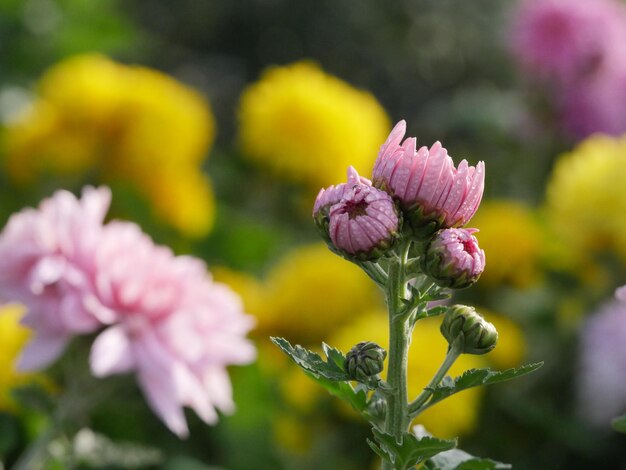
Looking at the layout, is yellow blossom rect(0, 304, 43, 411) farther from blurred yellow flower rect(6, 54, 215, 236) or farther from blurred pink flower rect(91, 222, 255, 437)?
blurred yellow flower rect(6, 54, 215, 236)

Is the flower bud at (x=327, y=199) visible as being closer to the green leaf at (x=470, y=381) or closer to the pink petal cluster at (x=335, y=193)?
the pink petal cluster at (x=335, y=193)

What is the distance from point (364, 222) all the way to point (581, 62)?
6.74 ft

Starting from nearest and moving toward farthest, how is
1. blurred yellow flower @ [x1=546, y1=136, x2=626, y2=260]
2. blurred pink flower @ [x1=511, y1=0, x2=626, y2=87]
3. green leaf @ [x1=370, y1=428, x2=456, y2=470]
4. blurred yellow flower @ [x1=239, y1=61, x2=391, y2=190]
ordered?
green leaf @ [x1=370, y1=428, x2=456, y2=470]
blurred yellow flower @ [x1=546, y1=136, x2=626, y2=260]
blurred yellow flower @ [x1=239, y1=61, x2=391, y2=190]
blurred pink flower @ [x1=511, y1=0, x2=626, y2=87]

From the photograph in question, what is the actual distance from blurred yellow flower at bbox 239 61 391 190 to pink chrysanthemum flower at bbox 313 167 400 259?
5.84 ft

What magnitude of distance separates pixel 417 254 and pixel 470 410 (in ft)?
3.08

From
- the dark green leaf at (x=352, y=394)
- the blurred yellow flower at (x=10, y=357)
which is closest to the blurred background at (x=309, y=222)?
the blurred yellow flower at (x=10, y=357)

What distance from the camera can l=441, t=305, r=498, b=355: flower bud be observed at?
695 millimetres

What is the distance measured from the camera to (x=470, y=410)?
1.61 metres

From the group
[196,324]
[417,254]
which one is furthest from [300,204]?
[417,254]

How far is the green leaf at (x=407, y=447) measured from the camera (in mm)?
628

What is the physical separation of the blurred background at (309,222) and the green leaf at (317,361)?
53cm

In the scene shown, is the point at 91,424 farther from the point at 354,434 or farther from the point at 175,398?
the point at 175,398

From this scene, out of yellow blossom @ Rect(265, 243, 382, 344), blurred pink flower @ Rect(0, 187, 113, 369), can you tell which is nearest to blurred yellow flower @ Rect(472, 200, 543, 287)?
yellow blossom @ Rect(265, 243, 382, 344)

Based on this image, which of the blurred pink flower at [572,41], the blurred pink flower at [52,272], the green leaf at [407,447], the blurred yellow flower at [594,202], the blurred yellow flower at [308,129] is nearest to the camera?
the green leaf at [407,447]
